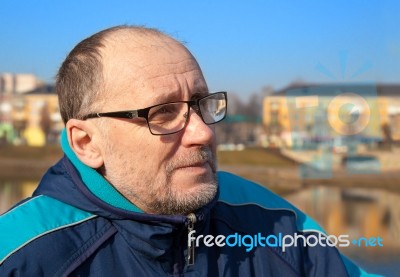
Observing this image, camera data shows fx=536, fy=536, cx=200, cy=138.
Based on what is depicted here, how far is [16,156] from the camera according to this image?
2322cm

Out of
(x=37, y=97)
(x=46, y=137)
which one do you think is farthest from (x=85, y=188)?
(x=37, y=97)

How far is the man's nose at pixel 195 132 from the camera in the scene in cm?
103

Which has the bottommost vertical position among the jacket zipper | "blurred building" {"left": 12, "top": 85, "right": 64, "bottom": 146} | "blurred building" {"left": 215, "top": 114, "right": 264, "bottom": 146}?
"blurred building" {"left": 215, "top": 114, "right": 264, "bottom": 146}

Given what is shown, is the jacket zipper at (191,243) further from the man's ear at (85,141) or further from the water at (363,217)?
the water at (363,217)

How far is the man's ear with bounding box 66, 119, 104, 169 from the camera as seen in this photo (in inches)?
41.8

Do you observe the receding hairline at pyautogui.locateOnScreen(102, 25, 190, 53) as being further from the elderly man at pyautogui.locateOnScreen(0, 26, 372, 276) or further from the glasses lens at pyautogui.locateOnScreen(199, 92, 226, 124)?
the glasses lens at pyautogui.locateOnScreen(199, 92, 226, 124)

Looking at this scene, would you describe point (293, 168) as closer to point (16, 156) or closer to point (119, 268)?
point (16, 156)

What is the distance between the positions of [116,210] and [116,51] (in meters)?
0.31

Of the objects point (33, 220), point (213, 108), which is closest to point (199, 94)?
point (213, 108)

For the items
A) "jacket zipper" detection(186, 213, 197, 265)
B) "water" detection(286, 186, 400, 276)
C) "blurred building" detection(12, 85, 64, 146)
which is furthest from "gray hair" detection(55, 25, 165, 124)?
"blurred building" detection(12, 85, 64, 146)

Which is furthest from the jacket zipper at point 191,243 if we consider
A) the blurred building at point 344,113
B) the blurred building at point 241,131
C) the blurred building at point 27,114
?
the blurred building at point 241,131

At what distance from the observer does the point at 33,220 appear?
0.98m

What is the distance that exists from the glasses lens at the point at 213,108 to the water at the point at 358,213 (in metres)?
4.05

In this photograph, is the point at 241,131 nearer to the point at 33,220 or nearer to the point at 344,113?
the point at 344,113
